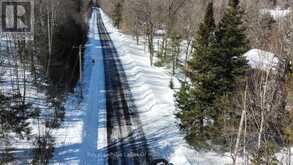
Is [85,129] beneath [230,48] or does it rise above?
beneath

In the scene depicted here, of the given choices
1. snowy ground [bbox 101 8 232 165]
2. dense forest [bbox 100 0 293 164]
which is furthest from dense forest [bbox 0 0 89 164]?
dense forest [bbox 100 0 293 164]

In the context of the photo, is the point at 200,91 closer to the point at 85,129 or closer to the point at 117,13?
the point at 85,129

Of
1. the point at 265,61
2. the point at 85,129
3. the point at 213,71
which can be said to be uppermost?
the point at 265,61

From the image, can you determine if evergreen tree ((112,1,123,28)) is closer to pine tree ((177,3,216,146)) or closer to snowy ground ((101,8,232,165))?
snowy ground ((101,8,232,165))

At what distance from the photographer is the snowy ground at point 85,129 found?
69.2ft

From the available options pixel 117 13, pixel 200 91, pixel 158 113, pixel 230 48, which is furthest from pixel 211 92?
pixel 117 13

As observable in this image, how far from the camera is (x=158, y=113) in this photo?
29391 mm

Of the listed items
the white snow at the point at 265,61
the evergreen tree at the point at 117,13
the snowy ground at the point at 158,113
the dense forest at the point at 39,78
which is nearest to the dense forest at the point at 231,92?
the white snow at the point at 265,61

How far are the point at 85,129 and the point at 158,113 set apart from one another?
279 inches

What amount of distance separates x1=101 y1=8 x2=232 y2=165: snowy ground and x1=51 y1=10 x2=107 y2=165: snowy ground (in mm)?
3459

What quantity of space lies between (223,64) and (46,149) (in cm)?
1259

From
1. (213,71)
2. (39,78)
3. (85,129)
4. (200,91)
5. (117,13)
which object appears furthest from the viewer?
(117,13)

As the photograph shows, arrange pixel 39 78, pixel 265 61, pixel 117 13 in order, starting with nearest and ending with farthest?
pixel 265 61 < pixel 39 78 < pixel 117 13

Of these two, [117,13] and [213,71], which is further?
[117,13]
